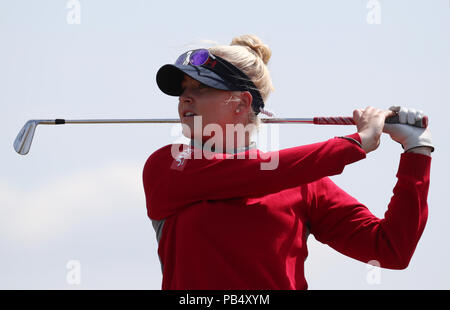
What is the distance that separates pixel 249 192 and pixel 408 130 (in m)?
0.89

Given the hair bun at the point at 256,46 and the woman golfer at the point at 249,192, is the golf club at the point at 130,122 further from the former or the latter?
the hair bun at the point at 256,46

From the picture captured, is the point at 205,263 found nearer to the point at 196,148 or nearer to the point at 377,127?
the point at 196,148

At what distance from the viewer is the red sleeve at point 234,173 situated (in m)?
3.63

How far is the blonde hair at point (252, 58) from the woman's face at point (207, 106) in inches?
6.7

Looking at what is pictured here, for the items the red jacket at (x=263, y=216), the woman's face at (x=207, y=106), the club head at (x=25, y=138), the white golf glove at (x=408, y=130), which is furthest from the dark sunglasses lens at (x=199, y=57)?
the club head at (x=25, y=138)

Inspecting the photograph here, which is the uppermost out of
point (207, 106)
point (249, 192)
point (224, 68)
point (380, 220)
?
point (224, 68)

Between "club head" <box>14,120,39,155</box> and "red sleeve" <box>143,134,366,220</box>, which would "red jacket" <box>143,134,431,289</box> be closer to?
"red sleeve" <box>143,134,366,220</box>

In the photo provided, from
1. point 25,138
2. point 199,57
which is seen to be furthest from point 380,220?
point 25,138

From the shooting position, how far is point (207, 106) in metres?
4.00

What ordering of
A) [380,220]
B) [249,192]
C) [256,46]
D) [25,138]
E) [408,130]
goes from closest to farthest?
[249,192]
[408,130]
[380,220]
[256,46]
[25,138]

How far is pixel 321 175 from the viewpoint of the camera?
11.9 feet

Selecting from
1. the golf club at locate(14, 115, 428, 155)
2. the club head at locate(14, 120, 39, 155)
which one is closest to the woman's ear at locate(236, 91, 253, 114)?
the golf club at locate(14, 115, 428, 155)

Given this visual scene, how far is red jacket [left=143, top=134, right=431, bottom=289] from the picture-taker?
3.66 meters

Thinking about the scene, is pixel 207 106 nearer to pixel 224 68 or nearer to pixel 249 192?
pixel 224 68
